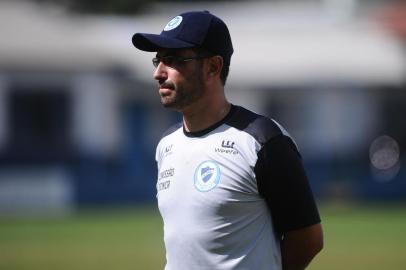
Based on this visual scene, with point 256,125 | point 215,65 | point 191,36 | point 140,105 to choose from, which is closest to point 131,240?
point 215,65

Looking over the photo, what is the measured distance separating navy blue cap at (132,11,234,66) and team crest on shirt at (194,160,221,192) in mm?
619

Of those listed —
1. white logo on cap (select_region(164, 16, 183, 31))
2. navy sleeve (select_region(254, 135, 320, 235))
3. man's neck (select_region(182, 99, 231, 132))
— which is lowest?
navy sleeve (select_region(254, 135, 320, 235))

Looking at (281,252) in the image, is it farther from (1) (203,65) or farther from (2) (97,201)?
(2) (97,201)

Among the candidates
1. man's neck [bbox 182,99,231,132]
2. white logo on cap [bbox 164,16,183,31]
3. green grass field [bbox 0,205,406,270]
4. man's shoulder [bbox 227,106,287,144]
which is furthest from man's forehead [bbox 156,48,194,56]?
green grass field [bbox 0,205,406,270]

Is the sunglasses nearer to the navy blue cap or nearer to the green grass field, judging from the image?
the navy blue cap

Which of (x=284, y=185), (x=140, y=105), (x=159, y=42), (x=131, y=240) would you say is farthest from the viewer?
(x=140, y=105)

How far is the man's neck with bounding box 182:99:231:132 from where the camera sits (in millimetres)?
5590

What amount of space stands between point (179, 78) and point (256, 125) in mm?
476

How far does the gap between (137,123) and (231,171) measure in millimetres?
28817

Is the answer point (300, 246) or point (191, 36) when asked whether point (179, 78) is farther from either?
point (300, 246)

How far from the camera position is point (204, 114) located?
18.3 ft

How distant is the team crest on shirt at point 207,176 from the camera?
535 cm

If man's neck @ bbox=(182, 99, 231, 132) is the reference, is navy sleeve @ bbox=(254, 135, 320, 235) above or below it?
below

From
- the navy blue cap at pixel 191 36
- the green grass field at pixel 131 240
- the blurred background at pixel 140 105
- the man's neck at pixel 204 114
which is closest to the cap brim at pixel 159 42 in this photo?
the navy blue cap at pixel 191 36
